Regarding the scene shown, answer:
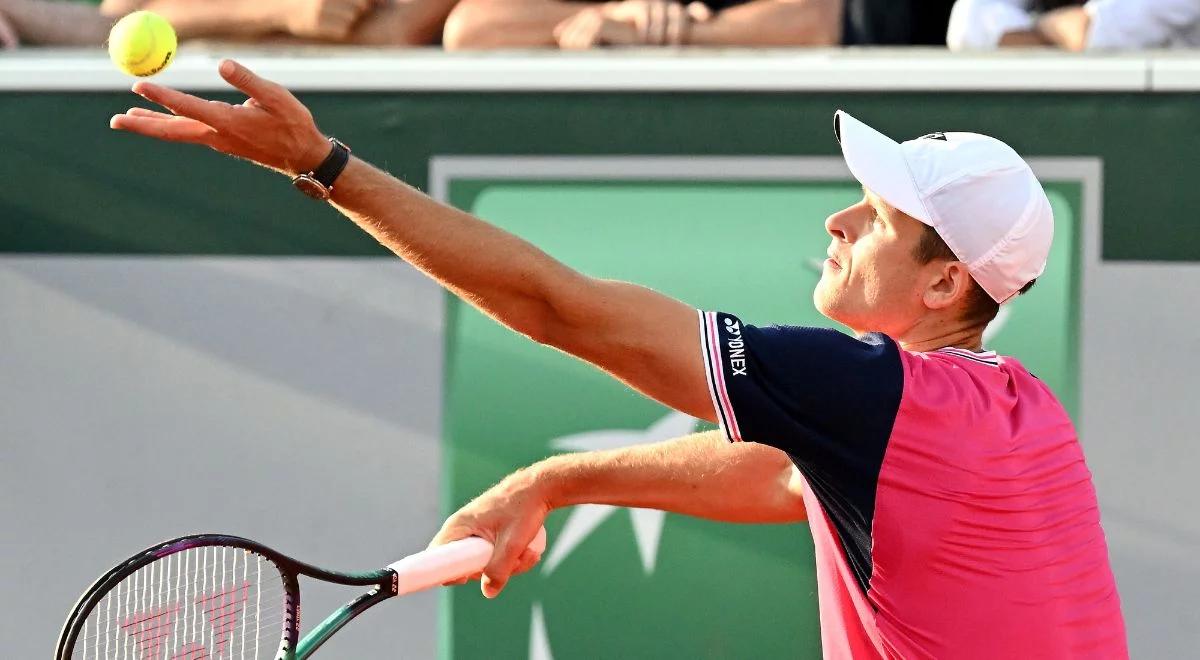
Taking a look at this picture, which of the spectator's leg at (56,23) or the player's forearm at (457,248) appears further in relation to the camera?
the spectator's leg at (56,23)

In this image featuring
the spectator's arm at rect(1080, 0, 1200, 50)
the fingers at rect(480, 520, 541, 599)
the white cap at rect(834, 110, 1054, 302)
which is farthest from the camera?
the spectator's arm at rect(1080, 0, 1200, 50)

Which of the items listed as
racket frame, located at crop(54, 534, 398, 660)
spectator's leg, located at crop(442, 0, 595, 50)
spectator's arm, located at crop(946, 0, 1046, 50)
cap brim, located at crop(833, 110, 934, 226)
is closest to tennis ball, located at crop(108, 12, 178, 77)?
racket frame, located at crop(54, 534, 398, 660)

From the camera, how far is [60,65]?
367 cm

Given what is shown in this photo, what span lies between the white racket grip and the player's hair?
823mm

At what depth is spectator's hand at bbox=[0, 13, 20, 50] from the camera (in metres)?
3.84

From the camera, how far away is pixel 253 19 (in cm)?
397

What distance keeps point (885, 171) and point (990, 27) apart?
67.2 inches

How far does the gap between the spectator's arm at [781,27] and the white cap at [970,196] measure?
1.58m

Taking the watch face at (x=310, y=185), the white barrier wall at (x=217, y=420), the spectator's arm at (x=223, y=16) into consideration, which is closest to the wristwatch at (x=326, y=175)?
the watch face at (x=310, y=185)

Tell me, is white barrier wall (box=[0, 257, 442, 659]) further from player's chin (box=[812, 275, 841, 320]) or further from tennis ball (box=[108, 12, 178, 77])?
player's chin (box=[812, 275, 841, 320])

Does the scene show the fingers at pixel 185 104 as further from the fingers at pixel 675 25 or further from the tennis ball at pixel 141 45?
the fingers at pixel 675 25

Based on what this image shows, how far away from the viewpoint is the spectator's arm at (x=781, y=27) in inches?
146

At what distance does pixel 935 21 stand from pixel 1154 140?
0.90 meters

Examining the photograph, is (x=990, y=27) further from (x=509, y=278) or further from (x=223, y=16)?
(x=509, y=278)
